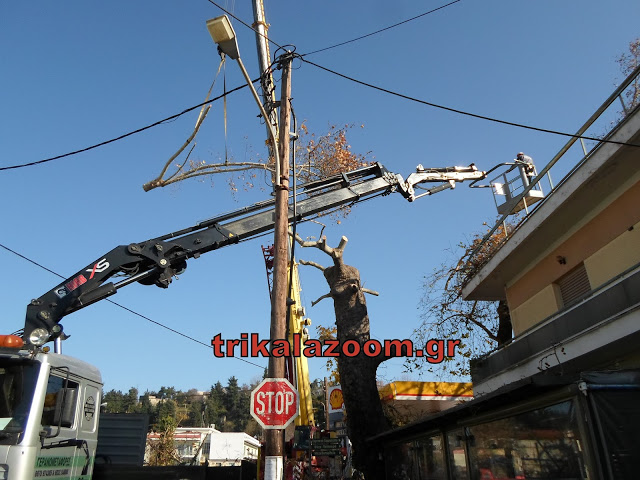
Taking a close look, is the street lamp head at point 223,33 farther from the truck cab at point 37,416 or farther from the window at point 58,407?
the window at point 58,407

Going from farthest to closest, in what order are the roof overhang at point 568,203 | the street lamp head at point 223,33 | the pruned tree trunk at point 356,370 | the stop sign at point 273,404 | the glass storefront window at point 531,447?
1. the pruned tree trunk at point 356,370
2. the roof overhang at point 568,203
3. the street lamp head at point 223,33
4. the stop sign at point 273,404
5. the glass storefront window at point 531,447

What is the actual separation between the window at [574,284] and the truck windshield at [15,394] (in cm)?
1194

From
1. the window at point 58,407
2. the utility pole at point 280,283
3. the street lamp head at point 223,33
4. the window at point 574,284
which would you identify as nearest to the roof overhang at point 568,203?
the window at point 574,284

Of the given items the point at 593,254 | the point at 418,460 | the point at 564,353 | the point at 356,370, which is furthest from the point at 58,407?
the point at 593,254

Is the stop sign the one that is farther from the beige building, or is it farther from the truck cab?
the beige building

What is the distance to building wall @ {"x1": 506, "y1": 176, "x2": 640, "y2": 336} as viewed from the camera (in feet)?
37.2

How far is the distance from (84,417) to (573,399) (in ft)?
21.8

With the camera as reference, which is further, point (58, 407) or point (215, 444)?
point (215, 444)

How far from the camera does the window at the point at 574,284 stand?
13336mm

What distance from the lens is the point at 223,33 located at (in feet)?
30.4

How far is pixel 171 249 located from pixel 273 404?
5.12 metres

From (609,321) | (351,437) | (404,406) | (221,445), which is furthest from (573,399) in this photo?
(221,445)

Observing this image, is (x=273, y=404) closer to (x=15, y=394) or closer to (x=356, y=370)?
(x=15, y=394)

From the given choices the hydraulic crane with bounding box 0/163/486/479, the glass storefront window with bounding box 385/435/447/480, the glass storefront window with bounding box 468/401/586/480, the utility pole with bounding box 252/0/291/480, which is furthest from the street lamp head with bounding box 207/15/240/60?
the glass storefront window with bounding box 385/435/447/480
